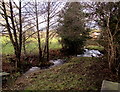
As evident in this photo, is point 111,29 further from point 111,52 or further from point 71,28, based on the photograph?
point 71,28

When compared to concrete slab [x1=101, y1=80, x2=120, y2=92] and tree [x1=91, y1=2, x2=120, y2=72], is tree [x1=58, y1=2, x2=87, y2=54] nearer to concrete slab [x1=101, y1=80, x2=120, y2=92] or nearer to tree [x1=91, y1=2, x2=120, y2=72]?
tree [x1=91, y1=2, x2=120, y2=72]

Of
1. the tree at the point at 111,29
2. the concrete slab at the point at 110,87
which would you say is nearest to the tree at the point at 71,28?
the tree at the point at 111,29

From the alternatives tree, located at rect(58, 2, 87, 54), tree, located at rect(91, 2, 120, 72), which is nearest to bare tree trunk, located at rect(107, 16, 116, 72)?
tree, located at rect(91, 2, 120, 72)

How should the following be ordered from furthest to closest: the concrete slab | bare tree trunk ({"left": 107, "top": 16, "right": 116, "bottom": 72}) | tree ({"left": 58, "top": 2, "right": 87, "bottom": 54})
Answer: tree ({"left": 58, "top": 2, "right": 87, "bottom": 54}) → bare tree trunk ({"left": 107, "top": 16, "right": 116, "bottom": 72}) → the concrete slab

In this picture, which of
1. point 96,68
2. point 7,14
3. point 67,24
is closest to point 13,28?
point 7,14

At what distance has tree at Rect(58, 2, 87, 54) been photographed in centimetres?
477

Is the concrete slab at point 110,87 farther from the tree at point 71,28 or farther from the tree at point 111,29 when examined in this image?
the tree at point 71,28

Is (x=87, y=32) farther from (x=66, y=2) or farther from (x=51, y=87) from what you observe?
(x=51, y=87)

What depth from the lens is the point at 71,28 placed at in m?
5.24

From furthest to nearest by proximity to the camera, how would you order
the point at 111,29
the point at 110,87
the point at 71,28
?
the point at 71,28 → the point at 111,29 → the point at 110,87

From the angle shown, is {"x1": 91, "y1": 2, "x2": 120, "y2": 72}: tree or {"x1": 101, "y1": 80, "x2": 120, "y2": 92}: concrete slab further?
{"x1": 91, "y1": 2, "x2": 120, "y2": 72}: tree

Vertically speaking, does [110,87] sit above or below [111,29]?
below

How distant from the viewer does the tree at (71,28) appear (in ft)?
15.6

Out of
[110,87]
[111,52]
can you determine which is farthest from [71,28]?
[110,87]
